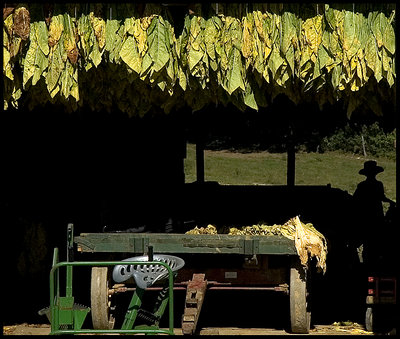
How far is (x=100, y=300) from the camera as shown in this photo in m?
10.4

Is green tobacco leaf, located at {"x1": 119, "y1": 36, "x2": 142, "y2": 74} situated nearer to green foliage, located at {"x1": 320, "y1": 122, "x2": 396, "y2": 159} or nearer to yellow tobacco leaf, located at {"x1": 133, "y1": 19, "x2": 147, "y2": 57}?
yellow tobacco leaf, located at {"x1": 133, "y1": 19, "x2": 147, "y2": 57}

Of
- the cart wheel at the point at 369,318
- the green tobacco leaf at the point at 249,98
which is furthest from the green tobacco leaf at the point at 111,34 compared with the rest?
the cart wheel at the point at 369,318

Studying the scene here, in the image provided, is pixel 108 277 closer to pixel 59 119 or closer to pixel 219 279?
pixel 219 279

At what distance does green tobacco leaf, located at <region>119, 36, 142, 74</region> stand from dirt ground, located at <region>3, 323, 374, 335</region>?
3756 millimetres

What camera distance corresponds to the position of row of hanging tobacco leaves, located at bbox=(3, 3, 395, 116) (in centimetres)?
921

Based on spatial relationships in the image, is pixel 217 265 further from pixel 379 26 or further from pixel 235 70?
pixel 379 26

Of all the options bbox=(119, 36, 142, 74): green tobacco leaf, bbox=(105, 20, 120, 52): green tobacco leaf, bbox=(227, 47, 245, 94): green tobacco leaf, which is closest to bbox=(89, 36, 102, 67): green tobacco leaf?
bbox=(105, 20, 120, 52): green tobacco leaf

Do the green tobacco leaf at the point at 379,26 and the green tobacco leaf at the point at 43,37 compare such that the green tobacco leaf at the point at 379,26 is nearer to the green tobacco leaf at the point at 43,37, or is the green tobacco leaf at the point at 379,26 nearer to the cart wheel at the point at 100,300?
the green tobacco leaf at the point at 43,37

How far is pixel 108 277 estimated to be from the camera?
10.7 m

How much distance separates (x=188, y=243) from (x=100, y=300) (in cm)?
137

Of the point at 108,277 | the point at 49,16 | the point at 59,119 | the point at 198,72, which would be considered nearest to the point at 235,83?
the point at 198,72

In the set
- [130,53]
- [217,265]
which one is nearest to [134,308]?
[130,53]

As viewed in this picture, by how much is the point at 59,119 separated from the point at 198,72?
5.20 m

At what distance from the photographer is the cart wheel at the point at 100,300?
34.2 feet
